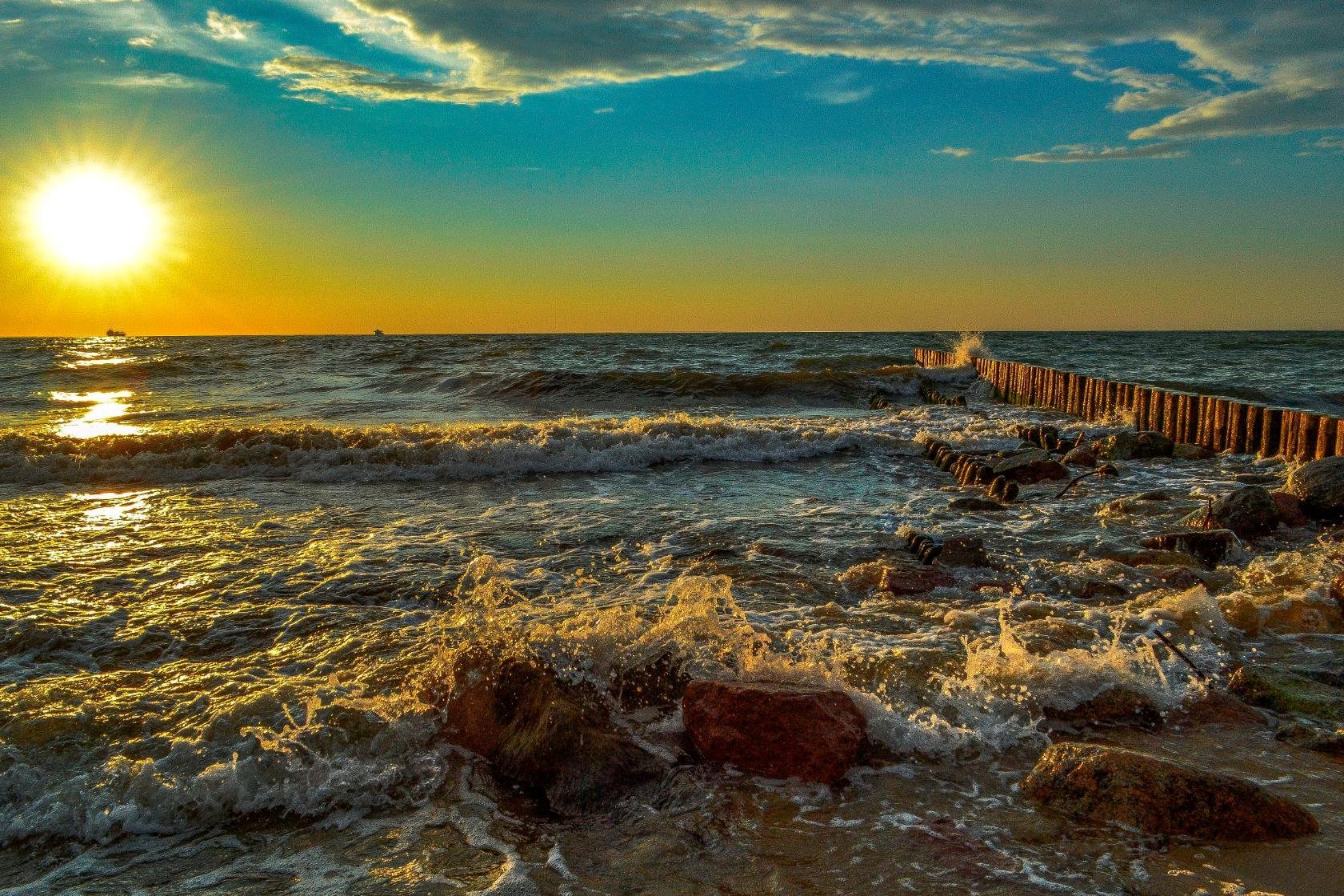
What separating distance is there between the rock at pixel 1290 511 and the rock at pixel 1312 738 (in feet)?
15.8

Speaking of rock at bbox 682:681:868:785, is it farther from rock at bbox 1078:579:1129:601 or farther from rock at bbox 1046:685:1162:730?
rock at bbox 1078:579:1129:601

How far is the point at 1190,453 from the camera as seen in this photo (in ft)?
40.7

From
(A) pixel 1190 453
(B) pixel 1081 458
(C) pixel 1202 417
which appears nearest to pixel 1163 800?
(B) pixel 1081 458

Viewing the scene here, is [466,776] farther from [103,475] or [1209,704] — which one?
[103,475]

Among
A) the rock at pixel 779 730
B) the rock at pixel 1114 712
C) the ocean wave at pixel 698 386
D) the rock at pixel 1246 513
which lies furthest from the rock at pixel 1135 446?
the ocean wave at pixel 698 386

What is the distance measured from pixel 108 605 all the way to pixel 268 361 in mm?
37318

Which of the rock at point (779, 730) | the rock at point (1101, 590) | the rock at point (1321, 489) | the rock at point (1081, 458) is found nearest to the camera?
the rock at point (779, 730)

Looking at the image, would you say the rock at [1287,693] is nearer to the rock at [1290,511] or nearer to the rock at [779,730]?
the rock at [779,730]

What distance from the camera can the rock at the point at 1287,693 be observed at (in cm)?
418

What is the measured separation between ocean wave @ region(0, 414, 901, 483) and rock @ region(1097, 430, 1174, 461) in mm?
3291

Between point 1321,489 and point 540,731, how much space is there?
8.32m

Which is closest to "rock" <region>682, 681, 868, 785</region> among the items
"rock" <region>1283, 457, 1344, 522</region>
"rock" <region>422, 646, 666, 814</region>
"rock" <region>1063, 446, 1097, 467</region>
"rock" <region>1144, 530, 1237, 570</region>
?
"rock" <region>422, 646, 666, 814</region>

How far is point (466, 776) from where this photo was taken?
3.84m

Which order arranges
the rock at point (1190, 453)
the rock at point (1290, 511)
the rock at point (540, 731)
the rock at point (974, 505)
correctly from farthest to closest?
1. the rock at point (1190, 453)
2. the rock at point (974, 505)
3. the rock at point (1290, 511)
4. the rock at point (540, 731)
